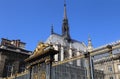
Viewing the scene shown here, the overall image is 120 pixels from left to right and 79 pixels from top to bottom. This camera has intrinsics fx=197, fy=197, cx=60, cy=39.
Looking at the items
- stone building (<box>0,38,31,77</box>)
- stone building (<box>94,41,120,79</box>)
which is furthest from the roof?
stone building (<box>94,41,120,79</box>)

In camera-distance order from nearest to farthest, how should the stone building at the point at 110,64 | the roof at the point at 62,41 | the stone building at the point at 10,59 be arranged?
the stone building at the point at 110,64 < the stone building at the point at 10,59 < the roof at the point at 62,41

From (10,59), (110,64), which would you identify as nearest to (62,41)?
(10,59)

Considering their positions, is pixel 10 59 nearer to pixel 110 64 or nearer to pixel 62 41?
pixel 110 64

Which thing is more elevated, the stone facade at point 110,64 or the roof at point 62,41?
the roof at point 62,41

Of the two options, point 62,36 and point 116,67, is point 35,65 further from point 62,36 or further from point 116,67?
point 62,36

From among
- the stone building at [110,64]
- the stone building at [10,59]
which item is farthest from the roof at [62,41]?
the stone building at [110,64]

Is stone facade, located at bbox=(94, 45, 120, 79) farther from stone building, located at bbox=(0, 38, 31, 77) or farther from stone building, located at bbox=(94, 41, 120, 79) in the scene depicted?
stone building, located at bbox=(0, 38, 31, 77)

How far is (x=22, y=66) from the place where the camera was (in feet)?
106

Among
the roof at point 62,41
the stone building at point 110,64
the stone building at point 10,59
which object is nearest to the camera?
the stone building at point 110,64

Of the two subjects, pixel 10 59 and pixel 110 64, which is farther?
pixel 10 59

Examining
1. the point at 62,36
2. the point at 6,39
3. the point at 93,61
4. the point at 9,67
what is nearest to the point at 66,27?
the point at 62,36

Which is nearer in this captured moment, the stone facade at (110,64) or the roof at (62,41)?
the stone facade at (110,64)

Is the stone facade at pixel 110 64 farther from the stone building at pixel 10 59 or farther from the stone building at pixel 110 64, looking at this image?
the stone building at pixel 10 59

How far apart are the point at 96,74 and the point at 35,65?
6.63 metres
